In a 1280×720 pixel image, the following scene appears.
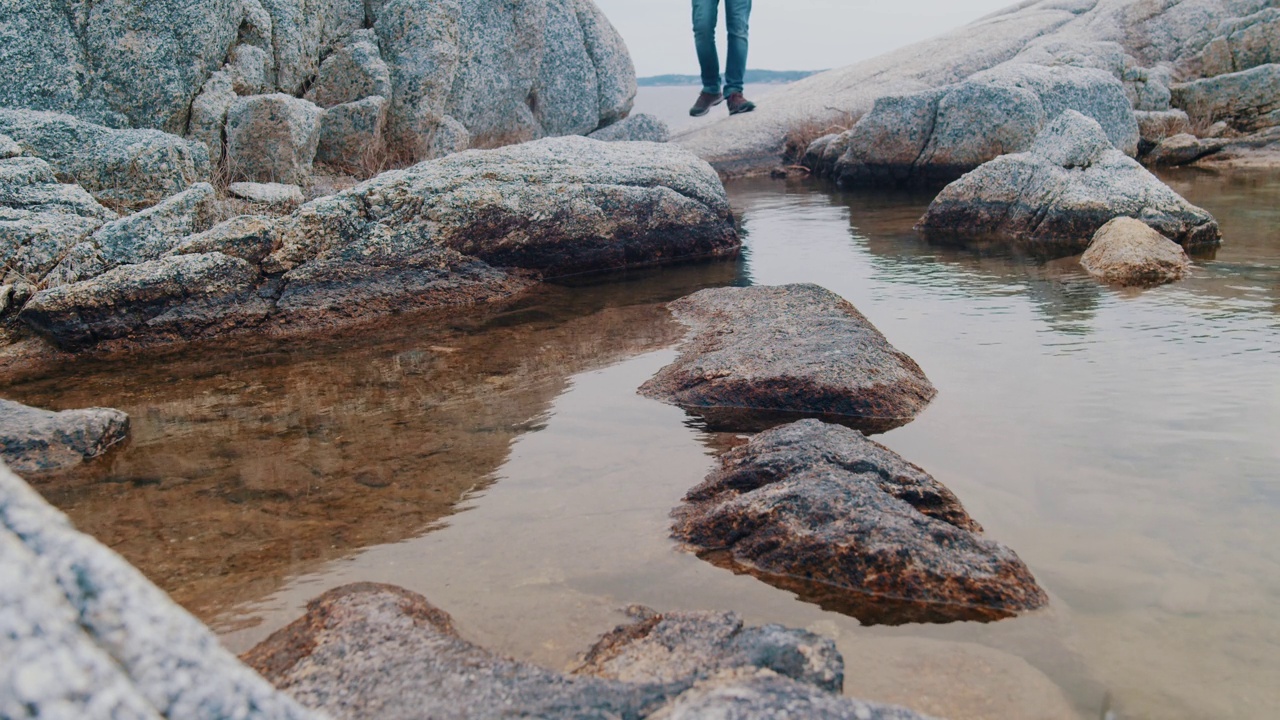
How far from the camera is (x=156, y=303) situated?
5.80 meters

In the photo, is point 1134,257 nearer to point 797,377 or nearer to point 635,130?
point 797,377

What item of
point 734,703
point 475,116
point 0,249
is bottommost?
point 734,703

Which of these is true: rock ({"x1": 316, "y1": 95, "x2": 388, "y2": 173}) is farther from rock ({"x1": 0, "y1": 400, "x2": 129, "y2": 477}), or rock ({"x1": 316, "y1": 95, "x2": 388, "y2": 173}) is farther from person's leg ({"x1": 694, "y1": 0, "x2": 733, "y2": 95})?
rock ({"x1": 0, "y1": 400, "x2": 129, "y2": 477})

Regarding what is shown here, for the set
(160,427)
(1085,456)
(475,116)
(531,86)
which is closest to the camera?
(1085,456)

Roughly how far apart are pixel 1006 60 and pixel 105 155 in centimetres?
1659

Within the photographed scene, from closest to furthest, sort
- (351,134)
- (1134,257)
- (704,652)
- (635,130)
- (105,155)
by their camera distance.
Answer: (704,652) < (1134,257) < (105,155) < (351,134) < (635,130)

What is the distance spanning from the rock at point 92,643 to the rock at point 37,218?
5563 millimetres

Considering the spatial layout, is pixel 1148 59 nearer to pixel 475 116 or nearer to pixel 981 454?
pixel 475 116

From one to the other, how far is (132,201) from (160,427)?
3.26 m

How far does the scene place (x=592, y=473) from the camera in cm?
359

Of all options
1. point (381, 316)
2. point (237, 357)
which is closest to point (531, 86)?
point (381, 316)

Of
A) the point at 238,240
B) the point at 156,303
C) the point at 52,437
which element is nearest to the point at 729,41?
the point at 238,240

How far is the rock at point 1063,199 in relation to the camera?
7.76 m

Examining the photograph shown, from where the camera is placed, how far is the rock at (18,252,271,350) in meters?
5.57
